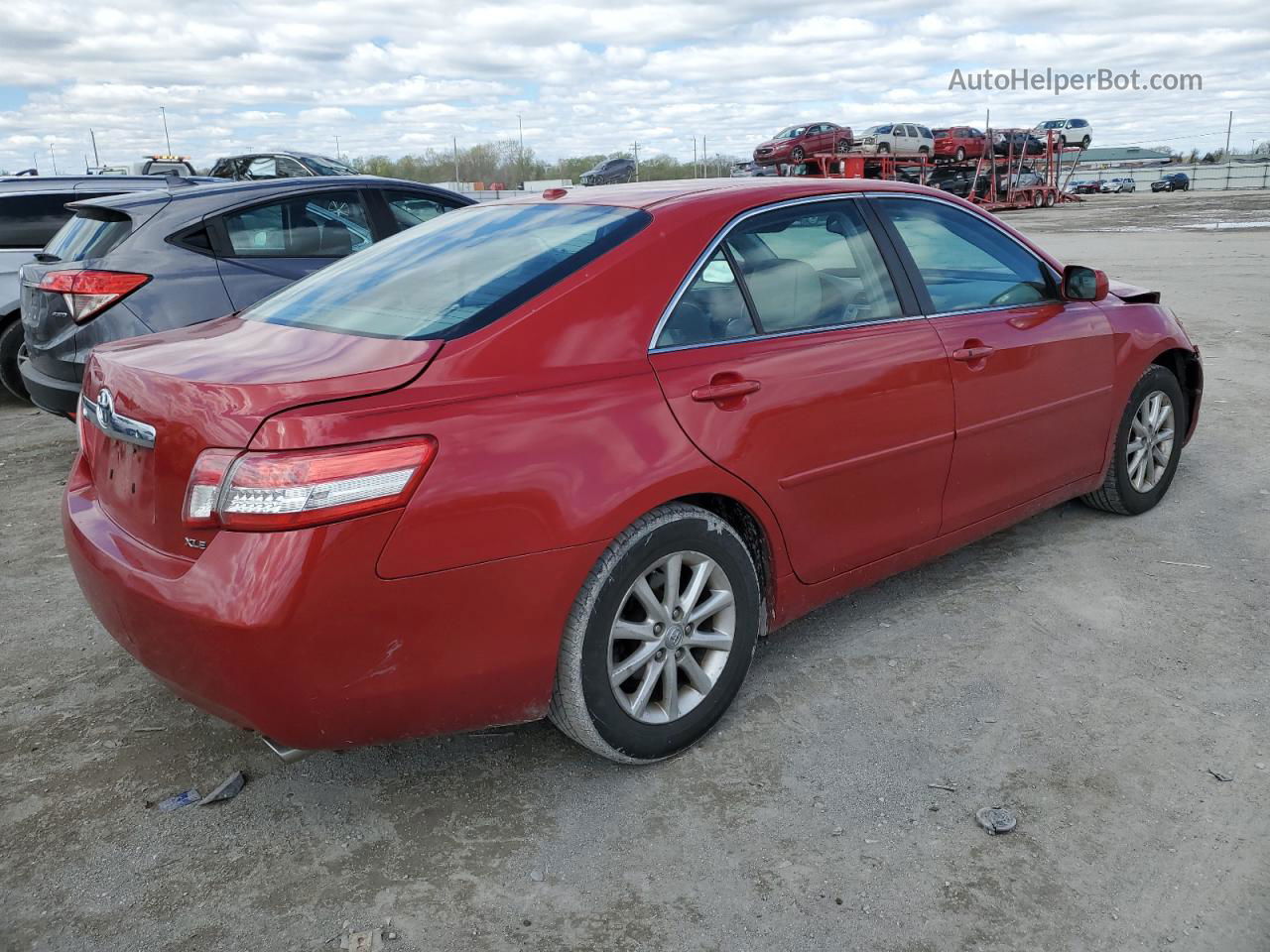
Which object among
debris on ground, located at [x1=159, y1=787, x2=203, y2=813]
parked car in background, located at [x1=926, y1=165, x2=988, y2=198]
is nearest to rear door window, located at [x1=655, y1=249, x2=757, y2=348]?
debris on ground, located at [x1=159, y1=787, x2=203, y2=813]

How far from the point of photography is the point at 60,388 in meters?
5.54

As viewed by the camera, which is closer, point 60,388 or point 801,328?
point 801,328

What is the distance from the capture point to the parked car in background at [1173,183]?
5947cm

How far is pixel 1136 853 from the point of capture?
250 centimetres

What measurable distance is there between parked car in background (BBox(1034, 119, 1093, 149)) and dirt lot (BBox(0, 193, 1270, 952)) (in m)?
43.2

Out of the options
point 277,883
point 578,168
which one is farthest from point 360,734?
point 578,168

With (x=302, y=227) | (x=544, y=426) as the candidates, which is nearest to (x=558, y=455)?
(x=544, y=426)

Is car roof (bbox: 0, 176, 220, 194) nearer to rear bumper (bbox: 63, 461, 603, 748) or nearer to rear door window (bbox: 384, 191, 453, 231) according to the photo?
rear door window (bbox: 384, 191, 453, 231)

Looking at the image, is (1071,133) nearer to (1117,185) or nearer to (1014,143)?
(1014,143)

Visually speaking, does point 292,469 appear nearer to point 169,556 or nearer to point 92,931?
point 169,556

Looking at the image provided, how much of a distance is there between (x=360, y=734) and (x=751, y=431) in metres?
1.33

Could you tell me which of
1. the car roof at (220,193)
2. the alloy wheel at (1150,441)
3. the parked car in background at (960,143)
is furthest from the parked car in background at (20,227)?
the parked car in background at (960,143)

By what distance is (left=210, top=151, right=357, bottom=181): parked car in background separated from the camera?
19.8m

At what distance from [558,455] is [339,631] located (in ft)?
2.14
